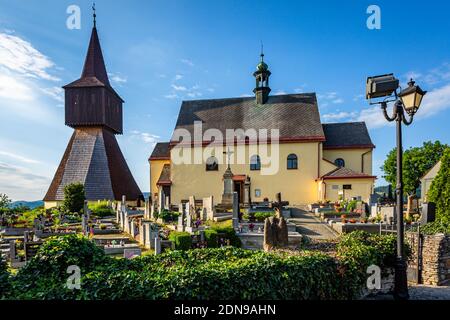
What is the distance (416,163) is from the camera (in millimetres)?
40594

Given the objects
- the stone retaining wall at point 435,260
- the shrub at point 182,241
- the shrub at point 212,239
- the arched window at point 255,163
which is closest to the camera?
the stone retaining wall at point 435,260

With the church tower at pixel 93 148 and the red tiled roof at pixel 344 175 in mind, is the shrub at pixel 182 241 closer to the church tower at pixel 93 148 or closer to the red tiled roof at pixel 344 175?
the red tiled roof at pixel 344 175

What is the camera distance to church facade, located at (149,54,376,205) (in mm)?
26062

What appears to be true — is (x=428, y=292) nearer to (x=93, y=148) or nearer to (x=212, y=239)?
(x=212, y=239)

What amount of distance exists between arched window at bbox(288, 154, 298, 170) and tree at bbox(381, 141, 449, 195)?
23.9m

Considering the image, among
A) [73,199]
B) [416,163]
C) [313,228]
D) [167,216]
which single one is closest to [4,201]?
[73,199]

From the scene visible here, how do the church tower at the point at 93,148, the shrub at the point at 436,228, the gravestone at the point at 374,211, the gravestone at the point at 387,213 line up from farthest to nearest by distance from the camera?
the church tower at the point at 93,148, the gravestone at the point at 374,211, the gravestone at the point at 387,213, the shrub at the point at 436,228

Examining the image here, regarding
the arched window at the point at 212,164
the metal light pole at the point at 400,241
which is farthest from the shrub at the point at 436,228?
the arched window at the point at 212,164

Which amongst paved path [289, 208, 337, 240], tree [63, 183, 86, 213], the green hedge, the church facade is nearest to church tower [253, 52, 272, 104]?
the church facade

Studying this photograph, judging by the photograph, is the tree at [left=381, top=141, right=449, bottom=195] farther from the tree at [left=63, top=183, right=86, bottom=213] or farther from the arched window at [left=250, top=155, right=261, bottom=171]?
the tree at [left=63, top=183, right=86, bottom=213]

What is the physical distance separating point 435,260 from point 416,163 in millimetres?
40477

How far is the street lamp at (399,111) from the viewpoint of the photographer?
4992 millimetres

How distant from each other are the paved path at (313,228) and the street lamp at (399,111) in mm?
6250

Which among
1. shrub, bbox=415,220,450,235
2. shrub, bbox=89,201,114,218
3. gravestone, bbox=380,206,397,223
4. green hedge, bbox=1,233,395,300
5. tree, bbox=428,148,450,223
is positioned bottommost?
shrub, bbox=89,201,114,218
